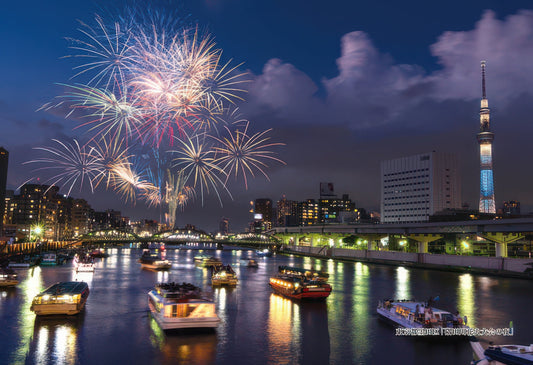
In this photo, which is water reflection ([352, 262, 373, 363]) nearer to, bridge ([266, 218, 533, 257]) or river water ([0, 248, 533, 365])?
river water ([0, 248, 533, 365])

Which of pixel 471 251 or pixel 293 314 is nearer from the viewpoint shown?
pixel 293 314

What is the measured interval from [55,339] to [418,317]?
2449 centimetres

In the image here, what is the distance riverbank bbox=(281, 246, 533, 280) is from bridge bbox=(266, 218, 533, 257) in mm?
5365

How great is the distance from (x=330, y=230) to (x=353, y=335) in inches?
4874

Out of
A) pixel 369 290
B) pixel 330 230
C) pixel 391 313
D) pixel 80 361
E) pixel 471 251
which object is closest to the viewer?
pixel 80 361

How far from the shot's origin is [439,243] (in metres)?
161

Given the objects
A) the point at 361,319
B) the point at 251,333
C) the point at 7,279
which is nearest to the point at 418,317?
the point at 361,319

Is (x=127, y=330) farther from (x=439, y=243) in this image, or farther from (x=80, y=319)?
(x=439, y=243)

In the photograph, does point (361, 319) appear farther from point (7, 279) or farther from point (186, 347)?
point (7, 279)

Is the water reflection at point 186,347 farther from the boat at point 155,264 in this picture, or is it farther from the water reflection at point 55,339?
the boat at point 155,264

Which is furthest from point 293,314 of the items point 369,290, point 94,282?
point 94,282

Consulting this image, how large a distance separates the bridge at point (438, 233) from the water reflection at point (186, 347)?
72.7 metres

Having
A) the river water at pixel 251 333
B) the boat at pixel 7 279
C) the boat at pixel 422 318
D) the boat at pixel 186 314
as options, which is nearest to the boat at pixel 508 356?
the river water at pixel 251 333

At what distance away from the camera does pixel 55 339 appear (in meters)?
29.6
